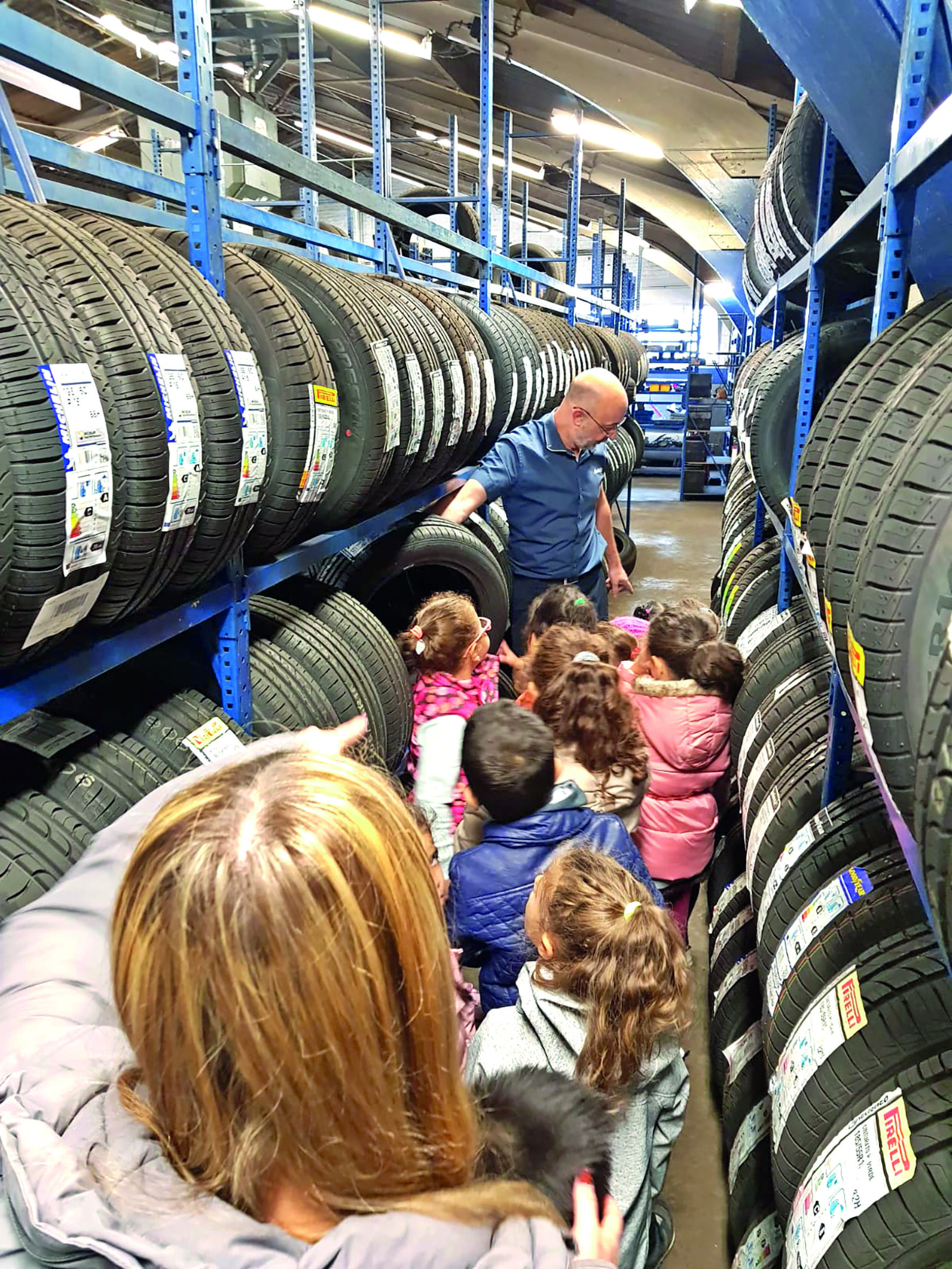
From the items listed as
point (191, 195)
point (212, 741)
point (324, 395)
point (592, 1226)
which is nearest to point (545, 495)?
point (324, 395)

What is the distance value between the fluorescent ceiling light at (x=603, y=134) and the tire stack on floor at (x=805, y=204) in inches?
294

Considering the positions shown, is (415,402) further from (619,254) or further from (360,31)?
(619,254)

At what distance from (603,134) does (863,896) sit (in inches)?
448

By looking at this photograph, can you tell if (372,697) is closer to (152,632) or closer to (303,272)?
(152,632)

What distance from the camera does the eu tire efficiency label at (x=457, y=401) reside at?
11.1ft

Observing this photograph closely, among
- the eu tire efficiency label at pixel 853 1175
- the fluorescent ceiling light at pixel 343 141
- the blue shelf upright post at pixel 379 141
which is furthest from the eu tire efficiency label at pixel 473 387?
the fluorescent ceiling light at pixel 343 141

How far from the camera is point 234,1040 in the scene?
729 millimetres

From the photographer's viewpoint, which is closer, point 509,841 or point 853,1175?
point 853,1175

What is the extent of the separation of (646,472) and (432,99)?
20.8 feet

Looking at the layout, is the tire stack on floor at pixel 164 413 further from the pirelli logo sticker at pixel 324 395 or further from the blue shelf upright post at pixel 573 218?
A: the blue shelf upright post at pixel 573 218

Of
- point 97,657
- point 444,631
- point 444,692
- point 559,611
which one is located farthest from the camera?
point 559,611

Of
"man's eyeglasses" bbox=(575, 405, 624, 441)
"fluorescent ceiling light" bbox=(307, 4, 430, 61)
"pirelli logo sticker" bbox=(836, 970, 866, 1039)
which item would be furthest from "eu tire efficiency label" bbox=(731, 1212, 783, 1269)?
"fluorescent ceiling light" bbox=(307, 4, 430, 61)

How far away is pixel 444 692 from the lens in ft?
10.2

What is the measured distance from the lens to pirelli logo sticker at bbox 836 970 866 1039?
4.30 ft
